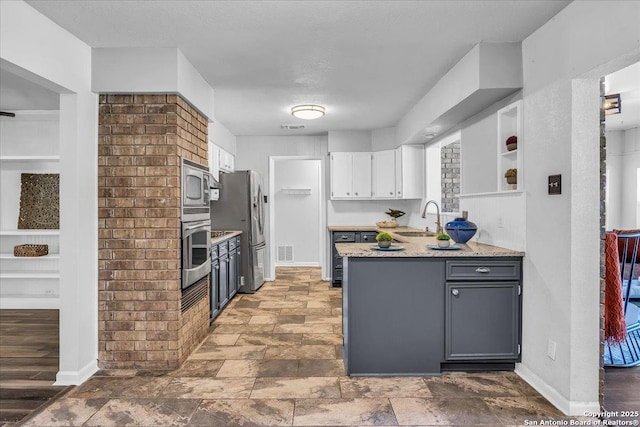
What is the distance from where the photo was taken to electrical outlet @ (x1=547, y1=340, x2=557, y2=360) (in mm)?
2467

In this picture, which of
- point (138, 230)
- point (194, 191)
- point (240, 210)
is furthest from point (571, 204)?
point (240, 210)

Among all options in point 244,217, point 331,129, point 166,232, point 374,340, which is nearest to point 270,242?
point 244,217

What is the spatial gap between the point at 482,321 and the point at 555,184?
Answer: 1073mm

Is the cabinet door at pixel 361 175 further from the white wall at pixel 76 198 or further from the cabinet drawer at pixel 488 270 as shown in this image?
the white wall at pixel 76 198

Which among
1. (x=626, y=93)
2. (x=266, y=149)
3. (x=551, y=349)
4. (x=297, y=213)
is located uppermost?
(x=626, y=93)

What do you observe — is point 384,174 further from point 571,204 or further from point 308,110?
point 571,204

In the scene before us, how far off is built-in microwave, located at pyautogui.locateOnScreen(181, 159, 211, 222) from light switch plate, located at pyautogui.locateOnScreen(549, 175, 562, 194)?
8.54 ft

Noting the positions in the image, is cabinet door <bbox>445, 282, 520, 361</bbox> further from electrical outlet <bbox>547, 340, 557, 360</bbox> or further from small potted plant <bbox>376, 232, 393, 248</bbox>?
small potted plant <bbox>376, 232, 393, 248</bbox>

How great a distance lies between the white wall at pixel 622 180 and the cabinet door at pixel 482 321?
4.81 meters

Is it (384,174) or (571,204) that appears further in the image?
(384,174)

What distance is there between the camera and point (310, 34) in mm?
2719

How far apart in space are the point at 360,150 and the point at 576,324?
4.31 metres

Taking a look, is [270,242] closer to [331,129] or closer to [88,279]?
[331,129]

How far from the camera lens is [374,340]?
2814mm
